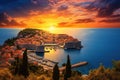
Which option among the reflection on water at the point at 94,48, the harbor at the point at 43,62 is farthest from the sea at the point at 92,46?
the harbor at the point at 43,62

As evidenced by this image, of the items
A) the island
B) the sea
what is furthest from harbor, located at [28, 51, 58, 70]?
the island

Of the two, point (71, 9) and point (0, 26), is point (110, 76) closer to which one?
point (71, 9)

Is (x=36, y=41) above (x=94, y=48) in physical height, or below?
above

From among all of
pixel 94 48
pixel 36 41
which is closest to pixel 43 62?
pixel 94 48

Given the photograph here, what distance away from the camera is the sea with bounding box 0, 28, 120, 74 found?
11.7 metres

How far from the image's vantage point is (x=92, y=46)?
12.8 metres

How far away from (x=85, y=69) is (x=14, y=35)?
4626mm

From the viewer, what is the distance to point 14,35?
14312 mm

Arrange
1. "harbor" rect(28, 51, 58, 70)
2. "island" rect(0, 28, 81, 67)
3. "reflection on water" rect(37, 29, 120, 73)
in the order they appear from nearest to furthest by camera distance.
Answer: "harbor" rect(28, 51, 58, 70) → "reflection on water" rect(37, 29, 120, 73) → "island" rect(0, 28, 81, 67)

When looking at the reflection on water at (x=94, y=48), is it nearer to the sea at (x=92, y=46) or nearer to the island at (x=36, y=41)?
the sea at (x=92, y=46)

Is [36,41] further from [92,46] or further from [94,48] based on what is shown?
[94,48]

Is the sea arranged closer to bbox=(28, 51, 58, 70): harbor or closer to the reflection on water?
the reflection on water

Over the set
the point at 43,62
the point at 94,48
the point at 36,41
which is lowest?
the point at 43,62

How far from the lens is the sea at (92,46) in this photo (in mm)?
11740
